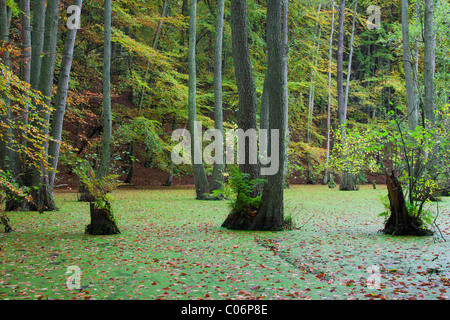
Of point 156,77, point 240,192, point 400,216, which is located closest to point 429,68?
point 400,216

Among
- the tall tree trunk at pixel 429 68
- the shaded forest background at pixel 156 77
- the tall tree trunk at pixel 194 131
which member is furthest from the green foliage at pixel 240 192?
the tall tree trunk at pixel 429 68

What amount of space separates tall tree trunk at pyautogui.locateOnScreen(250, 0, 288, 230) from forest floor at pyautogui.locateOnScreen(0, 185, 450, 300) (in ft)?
1.34

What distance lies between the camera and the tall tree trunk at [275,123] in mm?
8047

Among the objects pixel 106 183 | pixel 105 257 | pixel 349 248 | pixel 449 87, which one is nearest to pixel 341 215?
pixel 349 248

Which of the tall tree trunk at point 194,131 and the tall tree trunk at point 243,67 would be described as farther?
the tall tree trunk at point 194,131

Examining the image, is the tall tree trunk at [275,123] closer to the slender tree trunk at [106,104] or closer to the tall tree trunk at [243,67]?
the tall tree trunk at [243,67]

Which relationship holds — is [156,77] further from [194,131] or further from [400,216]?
[400,216]

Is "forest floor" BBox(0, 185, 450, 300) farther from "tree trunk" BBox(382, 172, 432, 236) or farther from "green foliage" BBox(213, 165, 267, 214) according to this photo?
"green foliage" BBox(213, 165, 267, 214)

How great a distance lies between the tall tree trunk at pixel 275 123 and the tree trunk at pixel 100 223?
2666mm

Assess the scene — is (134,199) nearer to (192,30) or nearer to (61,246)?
(192,30)

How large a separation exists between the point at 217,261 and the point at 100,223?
2.88m

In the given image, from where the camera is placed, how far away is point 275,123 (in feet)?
26.7
